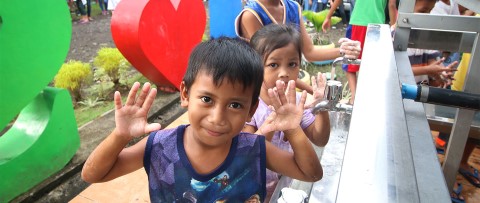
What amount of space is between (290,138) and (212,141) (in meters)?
0.28

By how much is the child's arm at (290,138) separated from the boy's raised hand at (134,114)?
1.33 ft

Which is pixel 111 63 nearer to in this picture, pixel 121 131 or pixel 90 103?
pixel 90 103

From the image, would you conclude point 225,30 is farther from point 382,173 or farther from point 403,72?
point 382,173

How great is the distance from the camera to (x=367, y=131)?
67 centimetres

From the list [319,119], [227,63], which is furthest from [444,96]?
[227,63]

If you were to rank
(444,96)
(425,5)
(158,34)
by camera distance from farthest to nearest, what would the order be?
(158,34) → (425,5) → (444,96)

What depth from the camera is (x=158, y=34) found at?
13.3ft

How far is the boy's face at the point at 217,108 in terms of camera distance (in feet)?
3.89

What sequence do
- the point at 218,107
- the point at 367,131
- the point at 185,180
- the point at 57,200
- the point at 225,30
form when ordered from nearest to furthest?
the point at 367,131
the point at 218,107
the point at 185,180
the point at 57,200
the point at 225,30

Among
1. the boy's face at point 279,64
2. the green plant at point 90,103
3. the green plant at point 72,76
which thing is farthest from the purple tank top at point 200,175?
the green plant at point 90,103

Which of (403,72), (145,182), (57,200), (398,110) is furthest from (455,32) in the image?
(57,200)

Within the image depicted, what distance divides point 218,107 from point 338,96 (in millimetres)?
679

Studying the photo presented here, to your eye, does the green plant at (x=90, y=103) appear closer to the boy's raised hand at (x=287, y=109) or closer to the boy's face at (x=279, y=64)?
the boy's face at (x=279, y=64)

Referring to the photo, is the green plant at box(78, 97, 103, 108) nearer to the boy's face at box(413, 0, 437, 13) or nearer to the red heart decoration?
the red heart decoration
